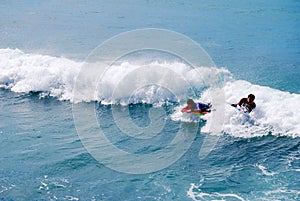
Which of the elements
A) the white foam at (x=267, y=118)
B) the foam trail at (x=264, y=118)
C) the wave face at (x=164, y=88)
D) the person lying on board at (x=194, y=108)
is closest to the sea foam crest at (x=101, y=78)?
the wave face at (x=164, y=88)

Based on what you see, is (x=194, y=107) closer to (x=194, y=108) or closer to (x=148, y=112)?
(x=194, y=108)

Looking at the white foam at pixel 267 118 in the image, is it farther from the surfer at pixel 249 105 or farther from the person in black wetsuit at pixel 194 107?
the person in black wetsuit at pixel 194 107

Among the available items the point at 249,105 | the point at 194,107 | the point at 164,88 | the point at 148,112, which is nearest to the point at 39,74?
the point at 164,88

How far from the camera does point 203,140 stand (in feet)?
66.0

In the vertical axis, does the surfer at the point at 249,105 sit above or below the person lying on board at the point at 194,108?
above

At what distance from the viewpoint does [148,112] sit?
23922 mm

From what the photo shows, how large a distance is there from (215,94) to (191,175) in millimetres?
10568

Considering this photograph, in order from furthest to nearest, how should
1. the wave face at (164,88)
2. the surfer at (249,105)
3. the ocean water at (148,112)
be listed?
1. the surfer at (249,105)
2. the wave face at (164,88)
3. the ocean water at (148,112)

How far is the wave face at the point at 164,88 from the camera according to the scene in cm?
2155

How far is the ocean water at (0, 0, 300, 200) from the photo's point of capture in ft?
53.3

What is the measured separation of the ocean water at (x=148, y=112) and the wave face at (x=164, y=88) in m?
0.09

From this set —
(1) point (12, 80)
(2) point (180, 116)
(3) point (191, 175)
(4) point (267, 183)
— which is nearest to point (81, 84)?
(1) point (12, 80)

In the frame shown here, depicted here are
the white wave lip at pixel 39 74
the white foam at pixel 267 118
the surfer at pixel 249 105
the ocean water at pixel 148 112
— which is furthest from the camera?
the white wave lip at pixel 39 74

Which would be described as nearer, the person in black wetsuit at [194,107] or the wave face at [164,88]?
the wave face at [164,88]
